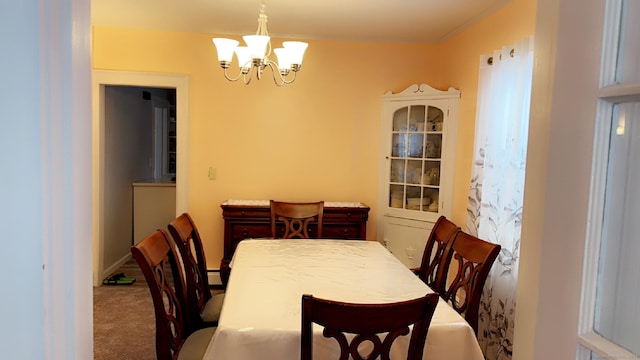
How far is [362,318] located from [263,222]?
2.63 meters

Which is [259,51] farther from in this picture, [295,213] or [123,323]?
[123,323]

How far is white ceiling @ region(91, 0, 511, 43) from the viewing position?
3.13 metres

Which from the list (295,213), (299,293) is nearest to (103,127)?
(295,213)

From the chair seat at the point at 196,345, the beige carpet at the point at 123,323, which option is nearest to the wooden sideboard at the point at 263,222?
the beige carpet at the point at 123,323

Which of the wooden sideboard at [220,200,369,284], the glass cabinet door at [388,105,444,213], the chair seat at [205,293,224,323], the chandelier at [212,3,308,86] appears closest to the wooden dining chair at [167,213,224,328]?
the chair seat at [205,293,224,323]

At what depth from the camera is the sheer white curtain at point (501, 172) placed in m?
2.54

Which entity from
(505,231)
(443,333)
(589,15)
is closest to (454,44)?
(505,231)

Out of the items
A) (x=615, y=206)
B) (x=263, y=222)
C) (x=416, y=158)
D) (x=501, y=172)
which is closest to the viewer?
(x=615, y=206)

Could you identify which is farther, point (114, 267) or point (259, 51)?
point (114, 267)

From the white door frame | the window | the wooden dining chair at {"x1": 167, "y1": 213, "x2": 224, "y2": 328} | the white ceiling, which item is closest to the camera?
the window

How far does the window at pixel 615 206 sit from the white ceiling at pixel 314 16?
2.65m

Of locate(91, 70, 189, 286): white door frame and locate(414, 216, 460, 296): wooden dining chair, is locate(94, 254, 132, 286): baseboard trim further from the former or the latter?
locate(414, 216, 460, 296): wooden dining chair

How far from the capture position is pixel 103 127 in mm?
4129

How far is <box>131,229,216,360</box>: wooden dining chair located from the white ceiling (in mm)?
2020
